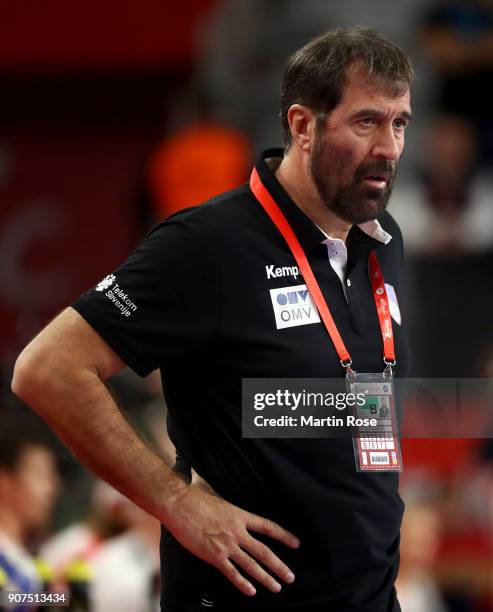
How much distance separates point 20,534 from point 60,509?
0.65 metres

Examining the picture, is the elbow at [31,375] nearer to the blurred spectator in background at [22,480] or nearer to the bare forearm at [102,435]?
the bare forearm at [102,435]

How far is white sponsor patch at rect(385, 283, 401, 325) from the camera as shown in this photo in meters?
2.94

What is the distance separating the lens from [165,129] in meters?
8.48

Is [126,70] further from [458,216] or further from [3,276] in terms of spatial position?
[458,216]

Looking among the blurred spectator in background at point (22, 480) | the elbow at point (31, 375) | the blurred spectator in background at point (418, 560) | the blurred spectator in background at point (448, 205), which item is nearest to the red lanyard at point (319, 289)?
the elbow at point (31, 375)

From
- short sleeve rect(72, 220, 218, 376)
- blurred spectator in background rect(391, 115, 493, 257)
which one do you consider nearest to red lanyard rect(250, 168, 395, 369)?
short sleeve rect(72, 220, 218, 376)

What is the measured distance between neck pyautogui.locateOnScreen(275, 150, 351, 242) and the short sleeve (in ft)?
1.11

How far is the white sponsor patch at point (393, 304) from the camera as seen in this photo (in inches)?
116

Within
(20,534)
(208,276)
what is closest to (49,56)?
(20,534)

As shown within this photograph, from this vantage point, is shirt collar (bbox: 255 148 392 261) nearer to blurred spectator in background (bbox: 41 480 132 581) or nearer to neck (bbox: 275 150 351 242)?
neck (bbox: 275 150 351 242)

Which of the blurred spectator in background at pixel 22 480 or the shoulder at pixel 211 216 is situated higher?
the shoulder at pixel 211 216

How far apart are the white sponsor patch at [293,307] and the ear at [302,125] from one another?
343mm

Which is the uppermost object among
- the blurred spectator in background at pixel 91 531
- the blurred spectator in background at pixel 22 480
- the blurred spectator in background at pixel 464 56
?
the blurred spectator in background at pixel 464 56

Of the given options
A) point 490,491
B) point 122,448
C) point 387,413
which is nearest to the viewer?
point 122,448
